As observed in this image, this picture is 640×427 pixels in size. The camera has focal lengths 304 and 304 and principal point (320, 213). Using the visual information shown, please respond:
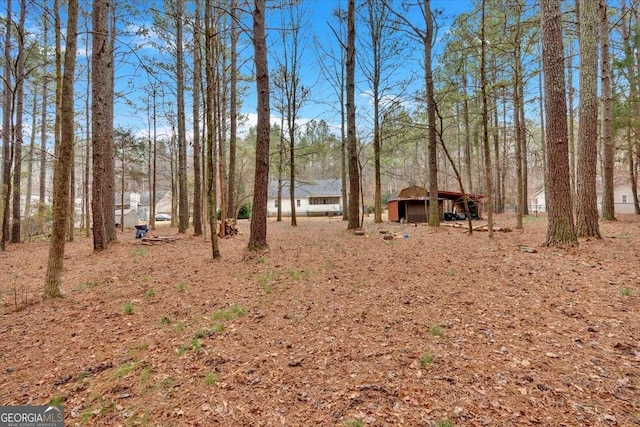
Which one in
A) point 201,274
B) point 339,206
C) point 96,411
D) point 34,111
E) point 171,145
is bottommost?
point 96,411

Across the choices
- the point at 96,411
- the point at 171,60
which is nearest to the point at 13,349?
the point at 96,411

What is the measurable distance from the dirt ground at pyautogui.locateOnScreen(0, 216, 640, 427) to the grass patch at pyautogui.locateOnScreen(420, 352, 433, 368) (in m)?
0.01

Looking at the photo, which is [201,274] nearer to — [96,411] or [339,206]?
[96,411]

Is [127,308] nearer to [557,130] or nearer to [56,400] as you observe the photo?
[56,400]

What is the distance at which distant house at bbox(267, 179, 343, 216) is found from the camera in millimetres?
36688

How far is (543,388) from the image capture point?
215 centimetres

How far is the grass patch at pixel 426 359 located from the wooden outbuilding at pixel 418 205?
49.4 ft

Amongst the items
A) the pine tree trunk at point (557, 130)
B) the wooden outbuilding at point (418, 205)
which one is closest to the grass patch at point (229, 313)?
the pine tree trunk at point (557, 130)

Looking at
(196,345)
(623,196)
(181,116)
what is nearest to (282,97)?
(181,116)

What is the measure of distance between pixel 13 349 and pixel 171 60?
12.6m

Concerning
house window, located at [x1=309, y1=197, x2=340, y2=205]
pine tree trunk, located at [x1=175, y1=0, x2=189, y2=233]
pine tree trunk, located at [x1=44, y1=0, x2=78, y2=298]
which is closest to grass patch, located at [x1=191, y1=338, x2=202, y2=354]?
pine tree trunk, located at [x1=44, y1=0, x2=78, y2=298]

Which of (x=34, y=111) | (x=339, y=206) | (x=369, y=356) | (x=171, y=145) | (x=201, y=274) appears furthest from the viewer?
(x=339, y=206)

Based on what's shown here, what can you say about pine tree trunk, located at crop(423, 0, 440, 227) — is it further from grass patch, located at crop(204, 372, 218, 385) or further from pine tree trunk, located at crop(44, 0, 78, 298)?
grass patch, located at crop(204, 372, 218, 385)

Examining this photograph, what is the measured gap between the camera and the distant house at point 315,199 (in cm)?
3669
